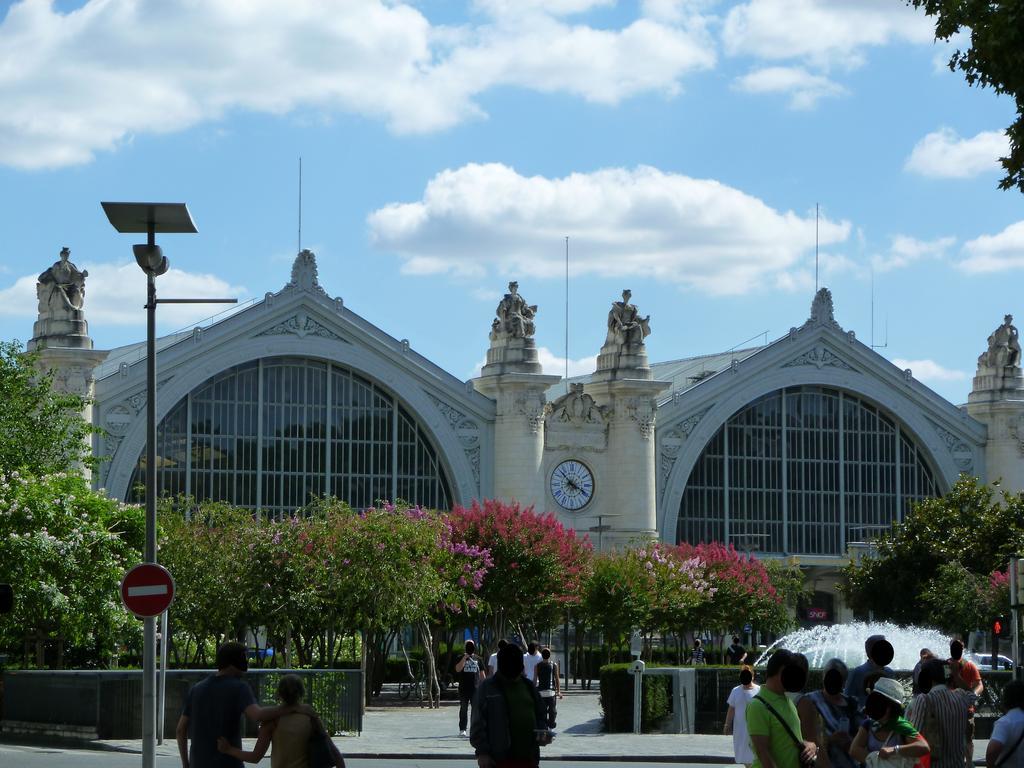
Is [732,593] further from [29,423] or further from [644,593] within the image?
[29,423]

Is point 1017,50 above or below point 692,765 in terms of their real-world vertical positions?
above

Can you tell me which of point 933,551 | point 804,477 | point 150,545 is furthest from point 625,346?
point 150,545

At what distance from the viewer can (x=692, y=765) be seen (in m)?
27.2

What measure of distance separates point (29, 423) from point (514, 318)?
78.1 ft

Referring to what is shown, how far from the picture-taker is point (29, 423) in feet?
155

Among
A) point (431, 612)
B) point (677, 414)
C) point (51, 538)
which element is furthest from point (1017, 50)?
point (677, 414)

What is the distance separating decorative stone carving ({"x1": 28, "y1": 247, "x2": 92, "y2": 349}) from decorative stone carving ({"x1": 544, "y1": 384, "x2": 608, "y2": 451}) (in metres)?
17.6

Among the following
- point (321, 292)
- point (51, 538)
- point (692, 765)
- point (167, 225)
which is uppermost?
point (321, 292)

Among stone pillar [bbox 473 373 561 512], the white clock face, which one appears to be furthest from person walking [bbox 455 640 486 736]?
the white clock face

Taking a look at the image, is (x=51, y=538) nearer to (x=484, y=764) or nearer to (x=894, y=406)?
(x=484, y=764)

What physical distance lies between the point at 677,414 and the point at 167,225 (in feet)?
167

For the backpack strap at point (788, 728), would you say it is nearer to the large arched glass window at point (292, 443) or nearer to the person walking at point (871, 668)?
the person walking at point (871, 668)

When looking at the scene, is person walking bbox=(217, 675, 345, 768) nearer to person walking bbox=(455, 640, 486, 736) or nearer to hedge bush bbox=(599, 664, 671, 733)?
person walking bbox=(455, 640, 486, 736)

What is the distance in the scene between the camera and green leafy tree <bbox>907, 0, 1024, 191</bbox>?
52.4 ft
